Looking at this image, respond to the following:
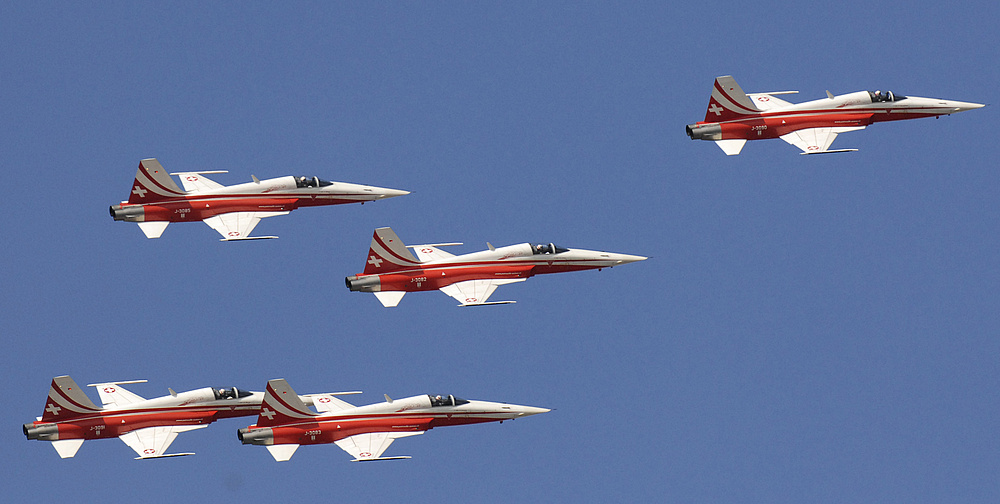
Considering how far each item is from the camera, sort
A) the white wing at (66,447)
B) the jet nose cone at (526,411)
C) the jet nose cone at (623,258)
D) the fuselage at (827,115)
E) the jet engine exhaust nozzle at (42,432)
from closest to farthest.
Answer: the jet engine exhaust nozzle at (42,432) < the white wing at (66,447) < the jet nose cone at (526,411) < the fuselage at (827,115) < the jet nose cone at (623,258)

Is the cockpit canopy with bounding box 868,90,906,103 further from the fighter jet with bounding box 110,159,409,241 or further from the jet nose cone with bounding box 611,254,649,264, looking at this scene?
the fighter jet with bounding box 110,159,409,241

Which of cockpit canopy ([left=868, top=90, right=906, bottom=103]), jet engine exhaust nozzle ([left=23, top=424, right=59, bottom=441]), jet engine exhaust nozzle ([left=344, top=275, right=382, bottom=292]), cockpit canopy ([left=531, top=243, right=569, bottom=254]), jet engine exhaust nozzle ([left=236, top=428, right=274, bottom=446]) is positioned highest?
cockpit canopy ([left=868, top=90, right=906, bottom=103])


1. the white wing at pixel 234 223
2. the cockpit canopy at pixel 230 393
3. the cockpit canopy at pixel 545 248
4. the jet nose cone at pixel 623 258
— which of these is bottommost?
the cockpit canopy at pixel 230 393

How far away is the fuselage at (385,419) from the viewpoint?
234 ft

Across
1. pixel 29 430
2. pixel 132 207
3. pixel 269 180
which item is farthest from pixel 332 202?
pixel 29 430

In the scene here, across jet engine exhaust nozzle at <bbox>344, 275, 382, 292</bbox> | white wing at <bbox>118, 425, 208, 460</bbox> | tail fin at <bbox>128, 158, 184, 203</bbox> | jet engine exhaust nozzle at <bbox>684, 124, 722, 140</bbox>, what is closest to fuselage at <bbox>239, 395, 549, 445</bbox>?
white wing at <bbox>118, 425, 208, 460</bbox>

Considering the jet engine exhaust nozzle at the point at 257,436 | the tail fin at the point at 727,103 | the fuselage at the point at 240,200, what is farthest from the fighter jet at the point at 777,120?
the jet engine exhaust nozzle at the point at 257,436

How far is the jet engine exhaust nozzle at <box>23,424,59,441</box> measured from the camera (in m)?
72.2

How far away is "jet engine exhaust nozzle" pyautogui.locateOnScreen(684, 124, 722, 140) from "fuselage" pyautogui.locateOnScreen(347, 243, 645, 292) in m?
5.57

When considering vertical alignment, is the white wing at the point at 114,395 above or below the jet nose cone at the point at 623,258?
below

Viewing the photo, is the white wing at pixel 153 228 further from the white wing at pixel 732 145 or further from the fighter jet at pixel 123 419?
the white wing at pixel 732 145

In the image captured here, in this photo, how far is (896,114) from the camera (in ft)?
258

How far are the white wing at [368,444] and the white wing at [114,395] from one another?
26.0ft

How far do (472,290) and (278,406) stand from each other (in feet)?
27.8
